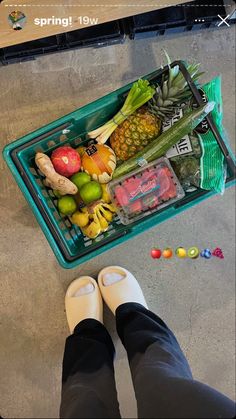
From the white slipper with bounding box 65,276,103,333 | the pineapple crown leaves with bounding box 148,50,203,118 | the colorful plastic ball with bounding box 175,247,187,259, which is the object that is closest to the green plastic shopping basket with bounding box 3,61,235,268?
the pineapple crown leaves with bounding box 148,50,203,118

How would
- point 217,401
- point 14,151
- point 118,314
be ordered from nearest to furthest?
point 217,401
point 14,151
point 118,314

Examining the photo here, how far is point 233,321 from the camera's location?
5.71ft

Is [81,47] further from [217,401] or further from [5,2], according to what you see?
[217,401]

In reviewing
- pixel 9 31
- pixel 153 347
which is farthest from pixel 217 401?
pixel 9 31

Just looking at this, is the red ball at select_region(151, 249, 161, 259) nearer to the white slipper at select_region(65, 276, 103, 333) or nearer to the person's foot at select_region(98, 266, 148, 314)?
the person's foot at select_region(98, 266, 148, 314)

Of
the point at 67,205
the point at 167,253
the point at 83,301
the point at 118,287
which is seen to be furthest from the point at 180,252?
the point at 67,205

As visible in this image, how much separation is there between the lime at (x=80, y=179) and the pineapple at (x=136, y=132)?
134 millimetres

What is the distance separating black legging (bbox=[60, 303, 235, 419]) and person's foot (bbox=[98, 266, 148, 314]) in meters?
0.05

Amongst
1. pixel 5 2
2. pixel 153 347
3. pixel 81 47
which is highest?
pixel 5 2

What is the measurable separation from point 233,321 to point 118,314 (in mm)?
506

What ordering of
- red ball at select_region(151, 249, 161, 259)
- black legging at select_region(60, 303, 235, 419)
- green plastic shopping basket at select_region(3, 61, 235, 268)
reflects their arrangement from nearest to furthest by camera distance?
black legging at select_region(60, 303, 235, 419) < green plastic shopping basket at select_region(3, 61, 235, 268) < red ball at select_region(151, 249, 161, 259)

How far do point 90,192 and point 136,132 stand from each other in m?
0.24

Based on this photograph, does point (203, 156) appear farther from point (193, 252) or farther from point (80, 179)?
point (193, 252)

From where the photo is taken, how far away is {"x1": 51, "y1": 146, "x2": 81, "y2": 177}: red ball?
1.38 metres
